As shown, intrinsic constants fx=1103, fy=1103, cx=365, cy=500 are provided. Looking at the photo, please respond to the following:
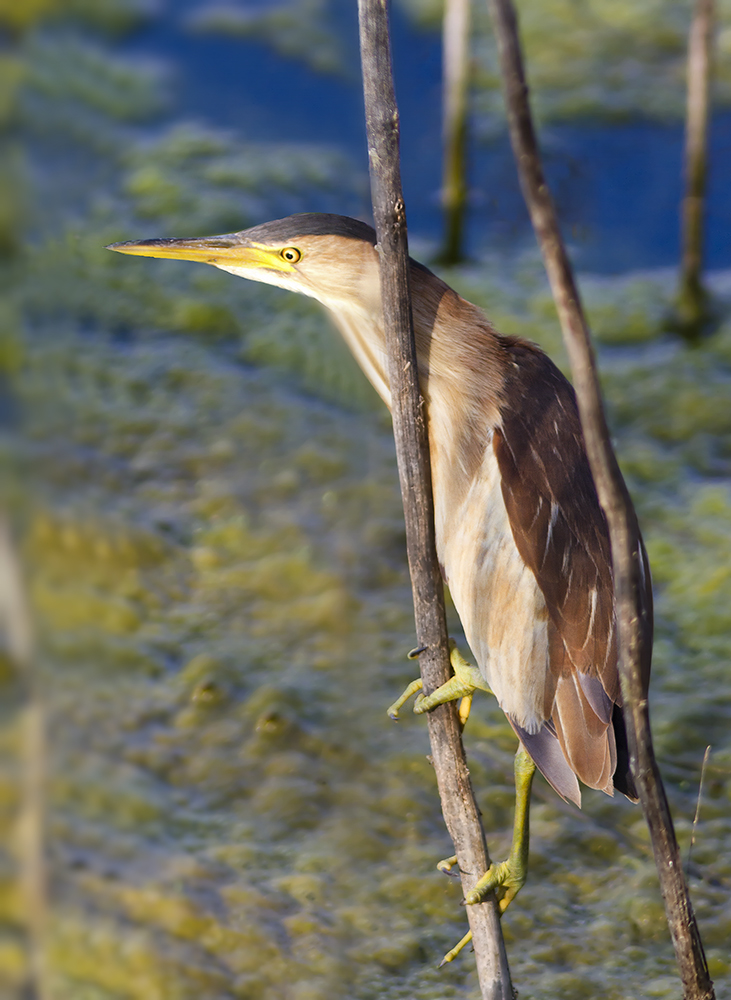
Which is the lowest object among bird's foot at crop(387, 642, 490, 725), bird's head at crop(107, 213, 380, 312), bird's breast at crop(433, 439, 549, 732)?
bird's foot at crop(387, 642, 490, 725)

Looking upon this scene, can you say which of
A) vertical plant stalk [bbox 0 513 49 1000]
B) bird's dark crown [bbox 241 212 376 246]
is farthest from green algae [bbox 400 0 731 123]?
bird's dark crown [bbox 241 212 376 246]

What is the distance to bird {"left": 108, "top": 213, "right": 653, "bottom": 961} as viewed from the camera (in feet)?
3.28

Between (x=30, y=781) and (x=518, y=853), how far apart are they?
0.89 metres

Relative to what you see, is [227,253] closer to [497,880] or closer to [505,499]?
[505,499]

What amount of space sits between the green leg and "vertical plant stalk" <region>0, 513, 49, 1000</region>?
806mm

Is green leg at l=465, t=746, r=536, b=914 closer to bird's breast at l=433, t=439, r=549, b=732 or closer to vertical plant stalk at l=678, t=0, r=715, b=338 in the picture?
bird's breast at l=433, t=439, r=549, b=732

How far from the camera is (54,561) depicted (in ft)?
7.23

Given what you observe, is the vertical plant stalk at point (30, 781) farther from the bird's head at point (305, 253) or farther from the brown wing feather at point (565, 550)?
the brown wing feather at point (565, 550)

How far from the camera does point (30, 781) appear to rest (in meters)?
1.64

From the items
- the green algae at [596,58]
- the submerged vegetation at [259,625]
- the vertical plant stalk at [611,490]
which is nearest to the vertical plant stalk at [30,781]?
the submerged vegetation at [259,625]

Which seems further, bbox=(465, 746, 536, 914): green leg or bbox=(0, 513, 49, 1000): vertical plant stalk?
bbox=(0, 513, 49, 1000): vertical plant stalk

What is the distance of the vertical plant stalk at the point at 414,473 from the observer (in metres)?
0.85

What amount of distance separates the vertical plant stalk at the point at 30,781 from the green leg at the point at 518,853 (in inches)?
31.7

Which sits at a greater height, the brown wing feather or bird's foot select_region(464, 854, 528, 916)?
the brown wing feather
